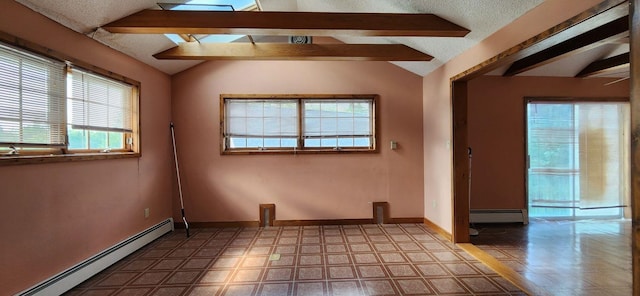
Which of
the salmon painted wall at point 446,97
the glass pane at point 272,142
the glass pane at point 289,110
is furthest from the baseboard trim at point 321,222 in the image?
the glass pane at point 289,110

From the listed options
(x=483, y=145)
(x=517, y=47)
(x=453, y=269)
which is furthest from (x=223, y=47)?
(x=483, y=145)

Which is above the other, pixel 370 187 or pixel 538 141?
pixel 538 141

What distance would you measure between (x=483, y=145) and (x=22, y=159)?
5.12 metres

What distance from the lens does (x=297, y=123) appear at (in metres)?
4.11

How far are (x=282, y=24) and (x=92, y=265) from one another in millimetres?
2915

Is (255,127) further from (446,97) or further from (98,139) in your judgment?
(446,97)

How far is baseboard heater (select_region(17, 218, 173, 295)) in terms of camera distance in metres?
2.05

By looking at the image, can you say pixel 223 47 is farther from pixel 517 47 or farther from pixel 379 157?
pixel 517 47

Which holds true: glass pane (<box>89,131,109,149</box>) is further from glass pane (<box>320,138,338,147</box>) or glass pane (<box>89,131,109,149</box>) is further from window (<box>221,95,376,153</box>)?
glass pane (<box>320,138,338,147</box>)

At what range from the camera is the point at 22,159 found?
1.88 m

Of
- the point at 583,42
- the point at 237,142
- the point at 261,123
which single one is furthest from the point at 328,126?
the point at 583,42

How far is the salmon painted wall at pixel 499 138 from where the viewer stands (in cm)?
404

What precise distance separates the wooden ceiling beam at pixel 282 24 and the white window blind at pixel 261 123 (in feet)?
5.01

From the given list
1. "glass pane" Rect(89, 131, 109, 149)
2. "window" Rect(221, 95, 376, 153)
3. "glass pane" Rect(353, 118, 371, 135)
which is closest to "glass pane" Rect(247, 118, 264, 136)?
"window" Rect(221, 95, 376, 153)
